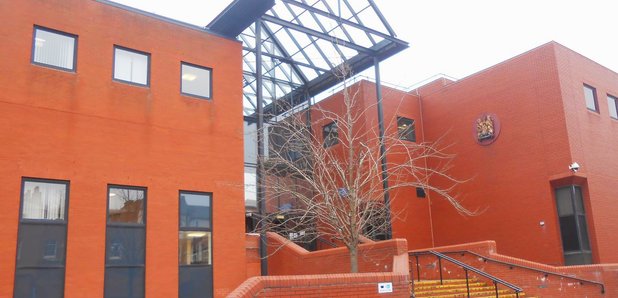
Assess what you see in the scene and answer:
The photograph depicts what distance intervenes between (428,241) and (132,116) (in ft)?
44.6

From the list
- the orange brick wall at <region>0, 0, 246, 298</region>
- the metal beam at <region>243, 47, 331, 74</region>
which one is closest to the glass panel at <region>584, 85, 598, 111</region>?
the metal beam at <region>243, 47, 331, 74</region>

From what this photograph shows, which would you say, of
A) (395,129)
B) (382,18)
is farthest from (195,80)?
(395,129)

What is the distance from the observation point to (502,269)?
53.6ft

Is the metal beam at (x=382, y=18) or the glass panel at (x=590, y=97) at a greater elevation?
the metal beam at (x=382, y=18)

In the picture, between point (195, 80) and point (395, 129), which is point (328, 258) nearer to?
point (195, 80)

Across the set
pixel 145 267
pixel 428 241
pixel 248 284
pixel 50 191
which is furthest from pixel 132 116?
pixel 428 241

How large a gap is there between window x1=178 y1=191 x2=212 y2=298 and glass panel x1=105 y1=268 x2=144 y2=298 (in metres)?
1.13

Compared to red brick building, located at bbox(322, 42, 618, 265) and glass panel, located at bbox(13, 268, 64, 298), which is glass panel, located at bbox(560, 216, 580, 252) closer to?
red brick building, located at bbox(322, 42, 618, 265)

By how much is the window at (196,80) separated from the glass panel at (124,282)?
529 centimetres

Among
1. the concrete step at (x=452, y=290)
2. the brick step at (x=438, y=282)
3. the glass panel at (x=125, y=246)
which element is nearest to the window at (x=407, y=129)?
the brick step at (x=438, y=282)

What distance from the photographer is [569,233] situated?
20.3 meters

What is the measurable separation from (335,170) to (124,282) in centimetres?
832

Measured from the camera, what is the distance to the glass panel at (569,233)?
794 inches

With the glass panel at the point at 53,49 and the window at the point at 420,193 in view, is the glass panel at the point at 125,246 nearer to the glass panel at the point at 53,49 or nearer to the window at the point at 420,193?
the glass panel at the point at 53,49
